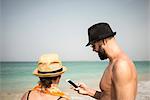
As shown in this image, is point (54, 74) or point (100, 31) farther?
point (100, 31)

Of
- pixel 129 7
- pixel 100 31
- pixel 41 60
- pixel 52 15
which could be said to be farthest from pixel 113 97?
pixel 52 15

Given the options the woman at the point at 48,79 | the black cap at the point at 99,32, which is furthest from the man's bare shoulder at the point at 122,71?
the woman at the point at 48,79

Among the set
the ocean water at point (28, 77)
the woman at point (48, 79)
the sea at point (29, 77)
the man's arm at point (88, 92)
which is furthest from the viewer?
the ocean water at point (28, 77)

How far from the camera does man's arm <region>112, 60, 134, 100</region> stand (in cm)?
124

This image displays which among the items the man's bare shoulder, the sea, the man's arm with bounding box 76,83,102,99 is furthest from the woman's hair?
the sea

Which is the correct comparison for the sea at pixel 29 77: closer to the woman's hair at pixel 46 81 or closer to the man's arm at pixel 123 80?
the man's arm at pixel 123 80

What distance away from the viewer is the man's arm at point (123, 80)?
4.08 feet

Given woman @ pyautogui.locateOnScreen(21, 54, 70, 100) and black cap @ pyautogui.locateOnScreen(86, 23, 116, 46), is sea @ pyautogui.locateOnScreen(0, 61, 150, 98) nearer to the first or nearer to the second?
black cap @ pyautogui.locateOnScreen(86, 23, 116, 46)

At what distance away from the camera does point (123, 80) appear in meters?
1.25

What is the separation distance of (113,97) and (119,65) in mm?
161

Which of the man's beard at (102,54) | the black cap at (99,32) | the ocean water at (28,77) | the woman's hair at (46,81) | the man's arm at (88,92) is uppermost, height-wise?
the black cap at (99,32)

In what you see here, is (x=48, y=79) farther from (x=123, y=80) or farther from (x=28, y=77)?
(x=28, y=77)

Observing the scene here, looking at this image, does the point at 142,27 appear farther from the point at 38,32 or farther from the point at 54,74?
the point at 54,74

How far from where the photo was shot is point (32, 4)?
7.25 m
